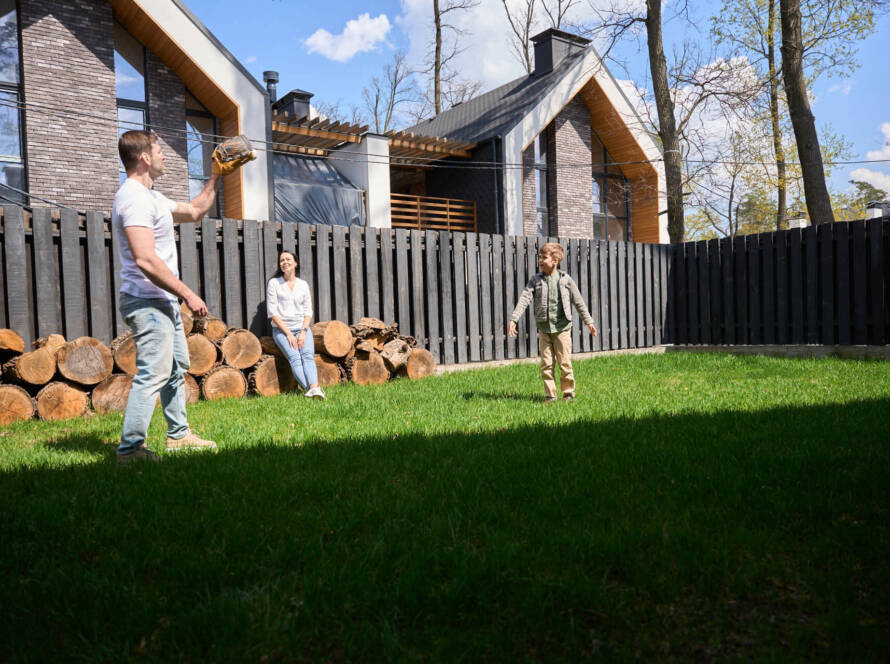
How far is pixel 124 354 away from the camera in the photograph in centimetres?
647

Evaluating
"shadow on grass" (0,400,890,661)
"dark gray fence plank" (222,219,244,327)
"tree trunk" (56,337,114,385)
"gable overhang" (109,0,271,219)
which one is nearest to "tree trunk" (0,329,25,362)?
"tree trunk" (56,337,114,385)

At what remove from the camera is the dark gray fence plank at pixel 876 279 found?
9.36m

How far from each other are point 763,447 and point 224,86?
13473 millimetres

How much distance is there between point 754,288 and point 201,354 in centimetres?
902

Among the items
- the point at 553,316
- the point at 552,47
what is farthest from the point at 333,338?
the point at 552,47

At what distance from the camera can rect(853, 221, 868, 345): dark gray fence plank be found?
9.53m

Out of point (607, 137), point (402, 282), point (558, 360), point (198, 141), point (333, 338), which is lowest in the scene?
point (558, 360)

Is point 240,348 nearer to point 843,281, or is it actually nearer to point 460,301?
point 460,301

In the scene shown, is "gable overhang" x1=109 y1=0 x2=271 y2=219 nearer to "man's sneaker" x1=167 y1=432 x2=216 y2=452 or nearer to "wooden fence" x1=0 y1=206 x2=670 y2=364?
"wooden fence" x1=0 y1=206 x2=670 y2=364

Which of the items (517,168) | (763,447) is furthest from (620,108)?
(763,447)

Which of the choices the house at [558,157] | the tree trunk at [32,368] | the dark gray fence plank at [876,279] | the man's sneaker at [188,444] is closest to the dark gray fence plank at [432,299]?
the tree trunk at [32,368]

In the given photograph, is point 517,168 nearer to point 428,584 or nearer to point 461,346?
point 461,346

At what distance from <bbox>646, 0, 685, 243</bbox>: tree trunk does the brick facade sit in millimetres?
11578

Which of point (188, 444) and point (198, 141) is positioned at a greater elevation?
point (198, 141)
